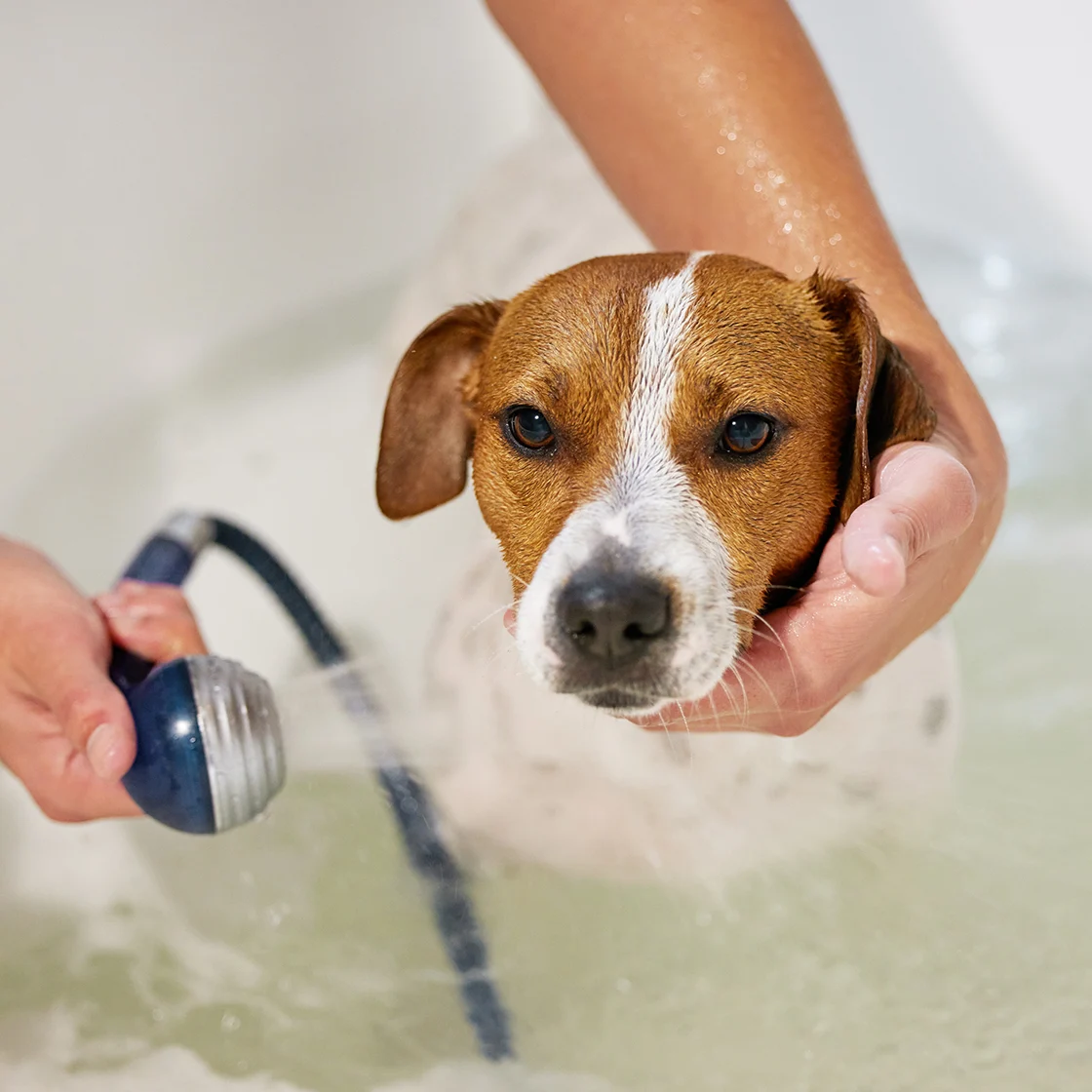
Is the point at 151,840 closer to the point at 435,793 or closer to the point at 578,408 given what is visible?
the point at 435,793

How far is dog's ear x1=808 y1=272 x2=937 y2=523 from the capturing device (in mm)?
1345

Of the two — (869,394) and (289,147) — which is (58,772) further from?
(289,147)

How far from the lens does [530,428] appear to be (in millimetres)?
1416

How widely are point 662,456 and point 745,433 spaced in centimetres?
10

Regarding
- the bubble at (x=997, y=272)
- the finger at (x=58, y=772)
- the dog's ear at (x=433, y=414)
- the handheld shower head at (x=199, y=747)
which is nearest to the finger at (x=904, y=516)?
the dog's ear at (x=433, y=414)

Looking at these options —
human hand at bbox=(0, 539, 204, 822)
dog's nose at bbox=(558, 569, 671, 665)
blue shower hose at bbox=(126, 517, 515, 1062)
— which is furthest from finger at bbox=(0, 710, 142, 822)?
dog's nose at bbox=(558, 569, 671, 665)

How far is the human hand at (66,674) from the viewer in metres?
1.48

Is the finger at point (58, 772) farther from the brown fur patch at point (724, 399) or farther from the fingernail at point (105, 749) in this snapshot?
the brown fur patch at point (724, 399)

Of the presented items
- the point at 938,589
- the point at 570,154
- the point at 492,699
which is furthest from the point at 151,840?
the point at 570,154

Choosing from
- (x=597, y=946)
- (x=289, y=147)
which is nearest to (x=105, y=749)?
(x=597, y=946)

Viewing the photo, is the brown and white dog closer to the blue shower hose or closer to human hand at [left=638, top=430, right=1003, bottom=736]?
human hand at [left=638, top=430, right=1003, bottom=736]

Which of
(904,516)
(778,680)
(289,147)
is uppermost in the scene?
(289,147)

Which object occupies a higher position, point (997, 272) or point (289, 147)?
point (289, 147)

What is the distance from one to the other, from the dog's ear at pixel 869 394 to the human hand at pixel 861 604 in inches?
1.0
